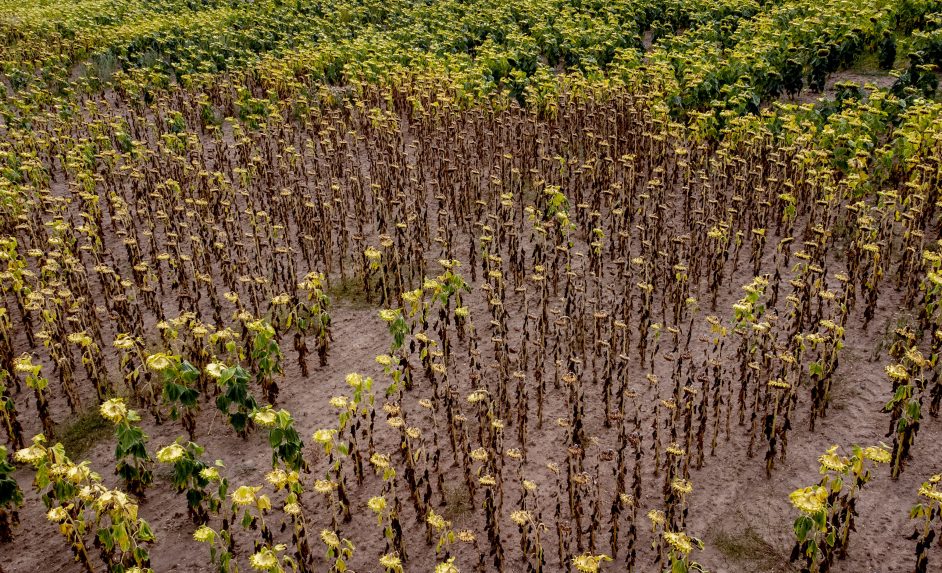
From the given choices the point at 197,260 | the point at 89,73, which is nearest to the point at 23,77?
the point at 89,73

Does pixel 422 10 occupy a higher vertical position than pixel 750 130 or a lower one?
higher

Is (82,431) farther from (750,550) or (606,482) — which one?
(750,550)

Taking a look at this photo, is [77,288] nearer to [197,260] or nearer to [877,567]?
[197,260]

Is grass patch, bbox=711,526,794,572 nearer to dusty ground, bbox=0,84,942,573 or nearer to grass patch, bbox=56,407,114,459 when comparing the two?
dusty ground, bbox=0,84,942,573

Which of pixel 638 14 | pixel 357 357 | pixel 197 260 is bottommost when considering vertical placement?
pixel 357 357

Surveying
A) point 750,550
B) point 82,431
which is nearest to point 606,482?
point 750,550
